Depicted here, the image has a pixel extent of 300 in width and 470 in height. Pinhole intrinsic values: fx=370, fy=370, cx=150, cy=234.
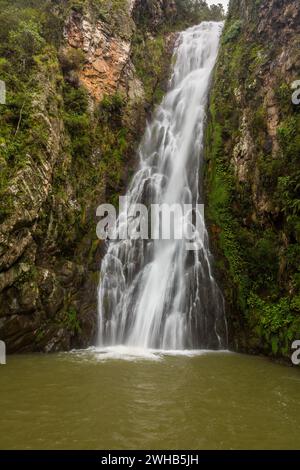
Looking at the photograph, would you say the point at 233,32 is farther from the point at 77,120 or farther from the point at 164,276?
the point at 164,276

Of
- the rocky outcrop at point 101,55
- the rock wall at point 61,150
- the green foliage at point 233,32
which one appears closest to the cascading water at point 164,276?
the rock wall at point 61,150

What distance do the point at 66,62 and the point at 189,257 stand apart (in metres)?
10.4

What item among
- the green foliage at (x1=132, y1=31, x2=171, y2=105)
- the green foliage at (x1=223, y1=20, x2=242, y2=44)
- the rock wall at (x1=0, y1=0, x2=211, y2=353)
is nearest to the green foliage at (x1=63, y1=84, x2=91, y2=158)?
the rock wall at (x1=0, y1=0, x2=211, y2=353)

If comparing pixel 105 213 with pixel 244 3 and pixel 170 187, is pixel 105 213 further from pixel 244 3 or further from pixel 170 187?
pixel 244 3

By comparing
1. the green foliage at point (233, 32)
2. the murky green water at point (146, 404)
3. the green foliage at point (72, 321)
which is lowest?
the murky green water at point (146, 404)

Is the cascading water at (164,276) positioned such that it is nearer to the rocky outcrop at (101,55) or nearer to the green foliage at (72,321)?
the green foliage at (72,321)

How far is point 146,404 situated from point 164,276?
679 centimetres

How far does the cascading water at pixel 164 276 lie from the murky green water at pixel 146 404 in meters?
2.10

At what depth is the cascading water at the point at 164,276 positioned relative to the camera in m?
11.7

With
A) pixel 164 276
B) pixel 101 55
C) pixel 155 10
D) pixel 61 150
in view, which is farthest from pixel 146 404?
pixel 155 10

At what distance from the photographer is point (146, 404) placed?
21.0ft

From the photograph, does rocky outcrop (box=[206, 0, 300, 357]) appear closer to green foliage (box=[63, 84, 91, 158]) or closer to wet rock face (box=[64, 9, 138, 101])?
wet rock face (box=[64, 9, 138, 101])

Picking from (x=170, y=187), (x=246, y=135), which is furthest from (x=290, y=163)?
(x=170, y=187)

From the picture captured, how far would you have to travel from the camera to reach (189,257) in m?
13.3
